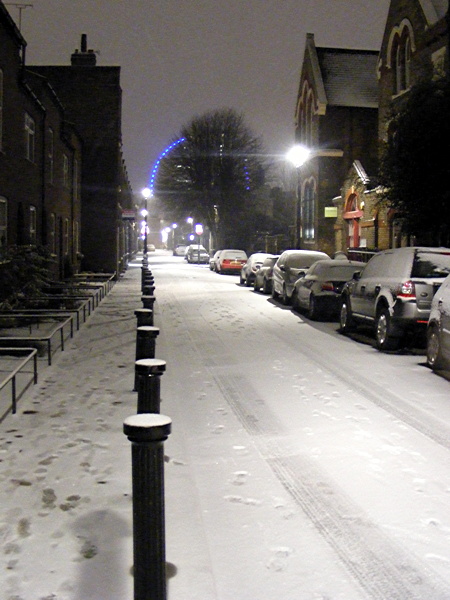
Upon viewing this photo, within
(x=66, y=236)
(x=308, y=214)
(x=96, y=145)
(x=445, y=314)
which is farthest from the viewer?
(x=308, y=214)

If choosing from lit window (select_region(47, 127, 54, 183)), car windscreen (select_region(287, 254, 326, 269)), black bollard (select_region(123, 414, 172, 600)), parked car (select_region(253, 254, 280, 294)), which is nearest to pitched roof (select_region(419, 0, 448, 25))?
parked car (select_region(253, 254, 280, 294))

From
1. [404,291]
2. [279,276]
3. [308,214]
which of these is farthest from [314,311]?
[308,214]

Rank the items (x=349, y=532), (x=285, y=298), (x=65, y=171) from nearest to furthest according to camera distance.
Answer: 1. (x=349, y=532)
2. (x=285, y=298)
3. (x=65, y=171)

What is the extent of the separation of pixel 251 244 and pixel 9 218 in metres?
46.6

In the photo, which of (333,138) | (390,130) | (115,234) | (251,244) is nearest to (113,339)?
(390,130)

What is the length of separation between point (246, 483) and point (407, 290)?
7.52 meters

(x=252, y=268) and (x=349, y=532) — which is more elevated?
(x=252, y=268)

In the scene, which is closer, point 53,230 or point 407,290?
point 407,290

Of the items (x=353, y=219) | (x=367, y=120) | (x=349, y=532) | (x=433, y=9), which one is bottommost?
(x=349, y=532)

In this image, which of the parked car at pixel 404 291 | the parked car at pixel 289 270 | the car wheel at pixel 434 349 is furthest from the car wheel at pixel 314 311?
the car wheel at pixel 434 349

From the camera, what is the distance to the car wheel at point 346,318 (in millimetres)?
15508

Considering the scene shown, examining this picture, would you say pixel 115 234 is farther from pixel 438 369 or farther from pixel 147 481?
pixel 147 481

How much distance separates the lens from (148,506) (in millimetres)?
3529

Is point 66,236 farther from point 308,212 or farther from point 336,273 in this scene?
point 308,212
